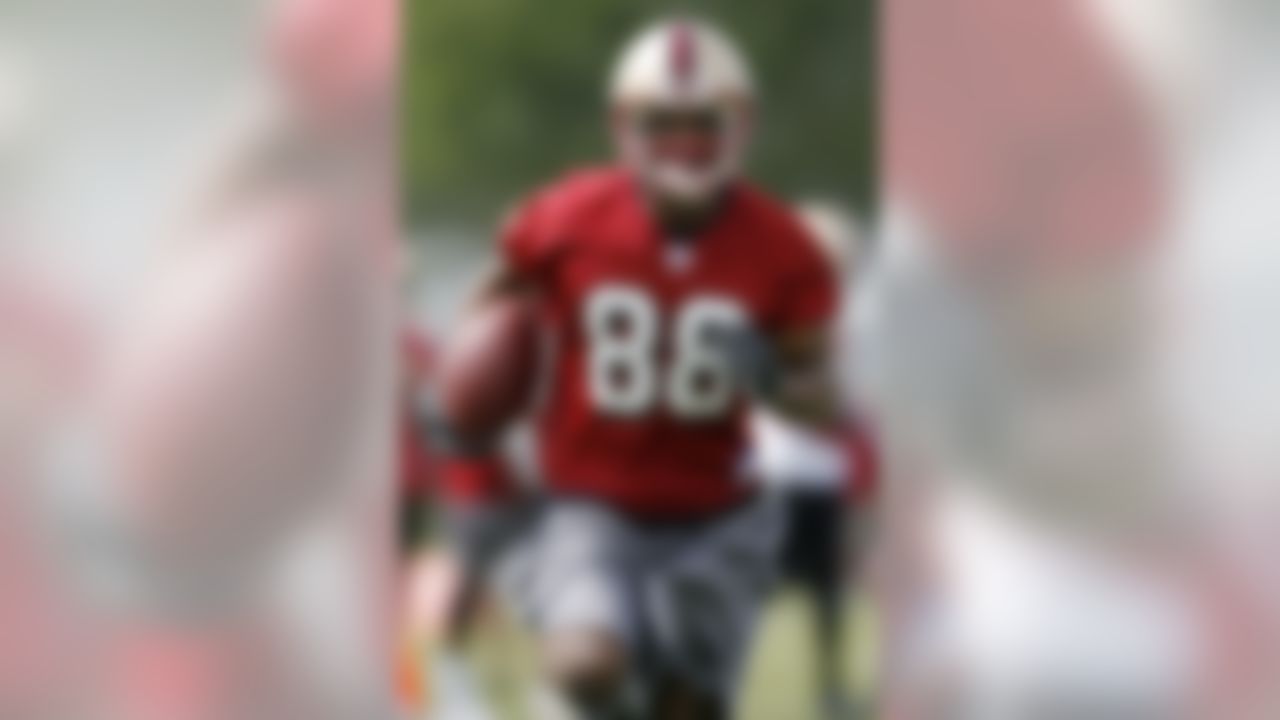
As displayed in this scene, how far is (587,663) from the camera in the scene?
0.52 meters

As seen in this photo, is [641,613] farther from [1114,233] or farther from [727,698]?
[1114,233]

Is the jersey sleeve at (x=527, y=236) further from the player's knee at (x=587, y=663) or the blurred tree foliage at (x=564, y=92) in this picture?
the player's knee at (x=587, y=663)

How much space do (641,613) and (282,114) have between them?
0.21 metres

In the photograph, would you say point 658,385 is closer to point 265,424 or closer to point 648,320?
point 648,320

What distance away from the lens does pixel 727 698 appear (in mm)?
526

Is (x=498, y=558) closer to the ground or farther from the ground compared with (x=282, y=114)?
closer to the ground

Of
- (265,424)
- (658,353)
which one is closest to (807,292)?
(658,353)

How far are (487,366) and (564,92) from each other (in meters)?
0.10

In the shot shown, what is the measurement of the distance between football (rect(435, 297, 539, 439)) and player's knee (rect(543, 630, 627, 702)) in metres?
0.07

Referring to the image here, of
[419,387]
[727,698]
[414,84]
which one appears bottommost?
[727,698]

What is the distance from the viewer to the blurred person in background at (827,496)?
0.52 m

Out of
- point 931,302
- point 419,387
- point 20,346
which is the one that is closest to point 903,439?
point 931,302

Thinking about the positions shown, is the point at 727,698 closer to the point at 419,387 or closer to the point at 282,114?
the point at 419,387

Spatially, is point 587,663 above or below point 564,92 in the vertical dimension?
below
